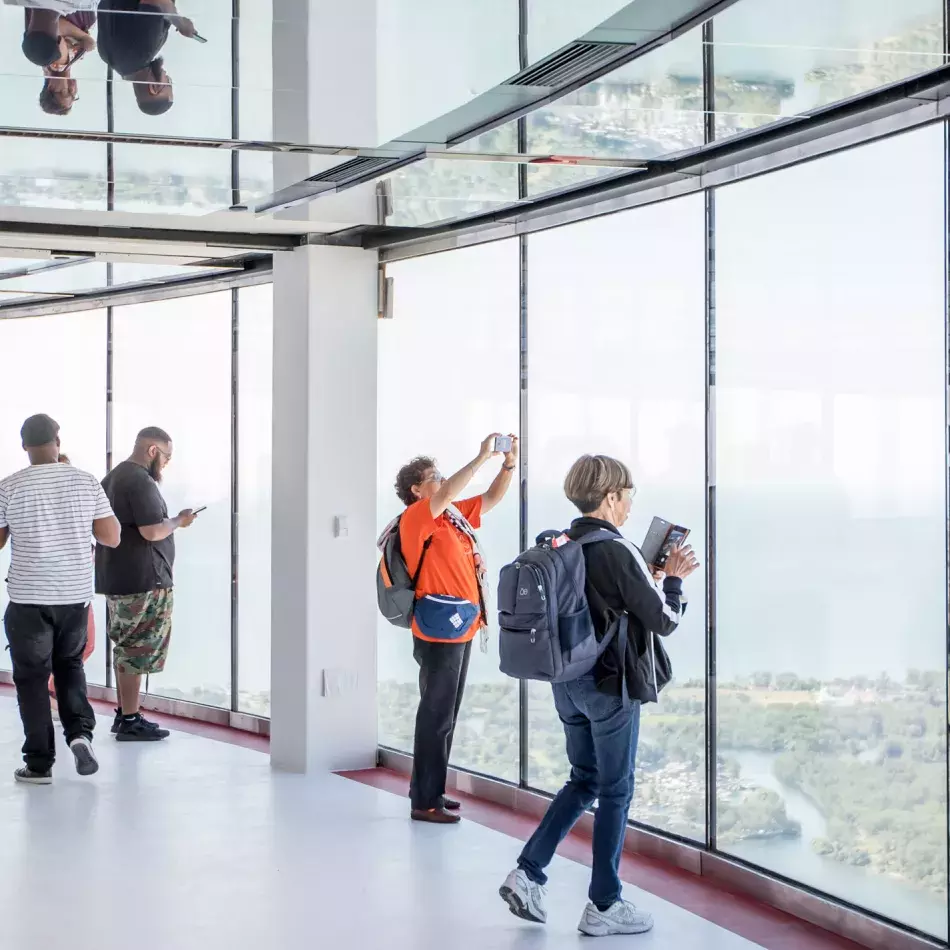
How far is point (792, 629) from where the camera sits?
15.7 ft

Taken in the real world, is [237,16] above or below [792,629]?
above

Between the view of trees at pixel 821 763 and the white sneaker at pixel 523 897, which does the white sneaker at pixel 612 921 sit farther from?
the view of trees at pixel 821 763

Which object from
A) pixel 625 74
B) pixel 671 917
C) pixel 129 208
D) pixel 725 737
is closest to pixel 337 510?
pixel 129 208

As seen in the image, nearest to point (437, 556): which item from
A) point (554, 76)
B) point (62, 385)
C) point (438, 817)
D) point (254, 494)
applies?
point (438, 817)

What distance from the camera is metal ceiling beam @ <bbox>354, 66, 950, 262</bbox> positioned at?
412 cm

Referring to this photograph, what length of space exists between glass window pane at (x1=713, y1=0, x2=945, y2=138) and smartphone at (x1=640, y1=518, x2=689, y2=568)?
1.39m

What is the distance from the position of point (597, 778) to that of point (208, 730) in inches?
171

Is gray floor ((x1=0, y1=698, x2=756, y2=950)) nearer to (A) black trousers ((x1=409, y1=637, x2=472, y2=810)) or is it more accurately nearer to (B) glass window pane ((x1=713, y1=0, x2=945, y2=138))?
(A) black trousers ((x1=409, y1=637, x2=472, y2=810))

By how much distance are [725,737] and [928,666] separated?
1.14 metres

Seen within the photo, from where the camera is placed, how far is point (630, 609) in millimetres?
4125

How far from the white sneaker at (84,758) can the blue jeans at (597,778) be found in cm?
306

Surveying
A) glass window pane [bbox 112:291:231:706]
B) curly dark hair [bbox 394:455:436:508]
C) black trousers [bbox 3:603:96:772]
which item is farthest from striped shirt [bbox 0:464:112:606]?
glass window pane [bbox 112:291:231:706]

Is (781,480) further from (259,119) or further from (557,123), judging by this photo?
(259,119)

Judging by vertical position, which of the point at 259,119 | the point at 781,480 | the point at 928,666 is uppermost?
the point at 259,119
